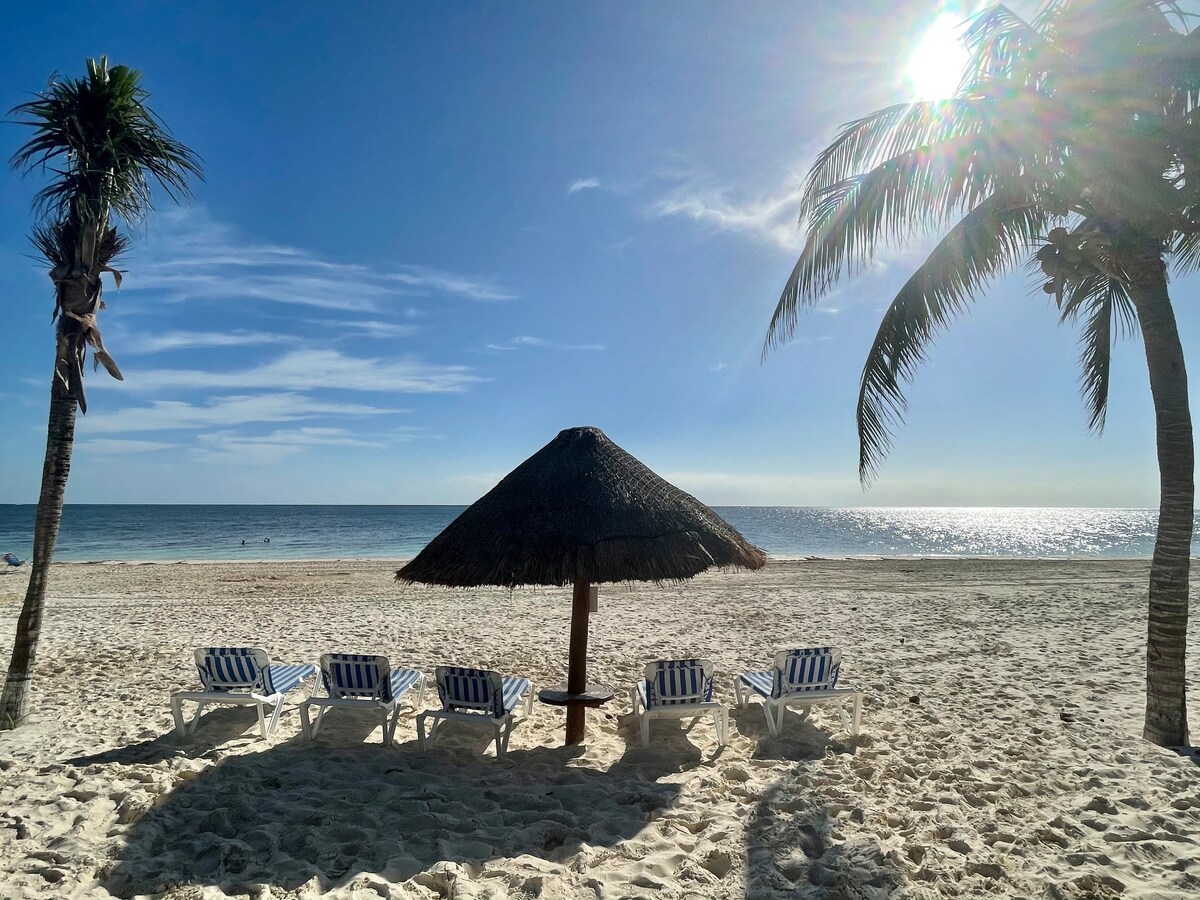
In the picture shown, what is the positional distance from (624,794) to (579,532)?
1789 mm

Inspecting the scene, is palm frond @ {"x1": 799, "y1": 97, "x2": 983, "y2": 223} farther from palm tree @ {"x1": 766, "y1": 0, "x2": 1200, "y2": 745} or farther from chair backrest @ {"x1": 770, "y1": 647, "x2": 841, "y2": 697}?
chair backrest @ {"x1": 770, "y1": 647, "x2": 841, "y2": 697}

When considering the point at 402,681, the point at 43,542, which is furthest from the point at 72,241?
the point at 402,681

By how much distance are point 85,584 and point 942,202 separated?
2119 cm

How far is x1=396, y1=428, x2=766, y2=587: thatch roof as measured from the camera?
4.79m

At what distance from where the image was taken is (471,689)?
4.90 m

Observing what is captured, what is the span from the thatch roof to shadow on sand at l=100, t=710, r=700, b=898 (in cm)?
137

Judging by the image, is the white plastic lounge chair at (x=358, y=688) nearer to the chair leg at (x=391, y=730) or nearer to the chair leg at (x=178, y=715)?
the chair leg at (x=391, y=730)

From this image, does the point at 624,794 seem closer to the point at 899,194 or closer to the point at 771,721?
the point at 771,721

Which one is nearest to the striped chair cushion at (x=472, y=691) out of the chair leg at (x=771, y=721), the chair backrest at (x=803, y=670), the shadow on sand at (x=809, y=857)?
the shadow on sand at (x=809, y=857)

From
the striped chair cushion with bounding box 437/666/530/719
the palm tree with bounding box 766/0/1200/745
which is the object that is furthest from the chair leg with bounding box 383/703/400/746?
the palm tree with bounding box 766/0/1200/745

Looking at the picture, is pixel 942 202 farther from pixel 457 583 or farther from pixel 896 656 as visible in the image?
pixel 896 656

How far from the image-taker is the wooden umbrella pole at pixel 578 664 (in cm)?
516

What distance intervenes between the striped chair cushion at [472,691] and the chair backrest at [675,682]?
1.13 meters

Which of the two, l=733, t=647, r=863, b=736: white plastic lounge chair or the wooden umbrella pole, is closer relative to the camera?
the wooden umbrella pole
